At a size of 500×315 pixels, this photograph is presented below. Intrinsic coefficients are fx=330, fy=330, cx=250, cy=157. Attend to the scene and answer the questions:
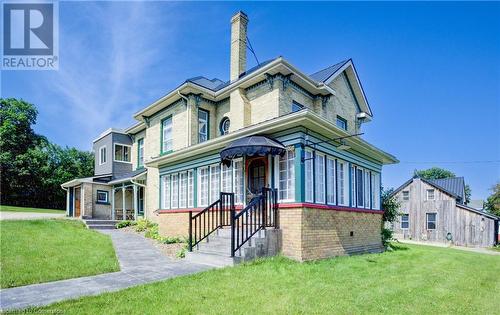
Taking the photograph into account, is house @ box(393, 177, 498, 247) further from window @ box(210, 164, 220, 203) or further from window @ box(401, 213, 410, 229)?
window @ box(210, 164, 220, 203)

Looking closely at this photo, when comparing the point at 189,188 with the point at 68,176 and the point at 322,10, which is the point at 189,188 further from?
the point at 68,176

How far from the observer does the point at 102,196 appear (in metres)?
21.4

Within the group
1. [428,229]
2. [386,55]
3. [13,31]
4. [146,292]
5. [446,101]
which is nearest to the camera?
[146,292]

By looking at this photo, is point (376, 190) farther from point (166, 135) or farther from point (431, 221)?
point (431, 221)

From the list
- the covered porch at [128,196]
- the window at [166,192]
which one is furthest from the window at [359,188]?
the covered porch at [128,196]

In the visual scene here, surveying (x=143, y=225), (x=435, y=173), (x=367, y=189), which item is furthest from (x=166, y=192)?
(x=435, y=173)

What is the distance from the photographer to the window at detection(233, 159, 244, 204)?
10.7 metres

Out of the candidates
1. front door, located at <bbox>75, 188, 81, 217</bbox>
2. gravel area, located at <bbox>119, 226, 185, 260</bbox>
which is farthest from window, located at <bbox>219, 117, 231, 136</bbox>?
front door, located at <bbox>75, 188, 81, 217</bbox>

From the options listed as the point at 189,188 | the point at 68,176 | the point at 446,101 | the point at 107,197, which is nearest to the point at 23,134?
the point at 68,176

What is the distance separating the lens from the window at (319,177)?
9.53 m

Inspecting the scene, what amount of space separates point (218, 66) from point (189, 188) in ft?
24.2

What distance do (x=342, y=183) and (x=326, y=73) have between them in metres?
6.12

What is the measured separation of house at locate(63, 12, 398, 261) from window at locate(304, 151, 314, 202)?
0.09 ft

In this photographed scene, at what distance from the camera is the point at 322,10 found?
11.1 m
